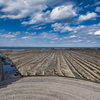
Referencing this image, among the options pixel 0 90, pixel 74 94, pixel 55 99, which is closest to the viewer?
pixel 55 99

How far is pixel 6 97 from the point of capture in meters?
4.33

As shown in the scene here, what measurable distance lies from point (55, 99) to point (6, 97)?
8.70ft

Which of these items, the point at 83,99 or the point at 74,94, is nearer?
the point at 83,99

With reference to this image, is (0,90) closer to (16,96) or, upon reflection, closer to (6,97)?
(6,97)

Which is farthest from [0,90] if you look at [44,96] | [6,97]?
[44,96]

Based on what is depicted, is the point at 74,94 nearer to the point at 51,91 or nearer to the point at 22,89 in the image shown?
the point at 51,91

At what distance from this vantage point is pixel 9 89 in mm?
5098

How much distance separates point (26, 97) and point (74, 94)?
2.71 metres

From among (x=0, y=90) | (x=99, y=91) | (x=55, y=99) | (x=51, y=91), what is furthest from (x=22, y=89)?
(x=99, y=91)

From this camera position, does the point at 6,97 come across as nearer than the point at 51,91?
Yes

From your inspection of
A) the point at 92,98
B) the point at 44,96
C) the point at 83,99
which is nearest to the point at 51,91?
the point at 44,96

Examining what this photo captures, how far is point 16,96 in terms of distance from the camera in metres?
4.41

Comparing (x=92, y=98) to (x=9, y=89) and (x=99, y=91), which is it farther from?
(x=9, y=89)

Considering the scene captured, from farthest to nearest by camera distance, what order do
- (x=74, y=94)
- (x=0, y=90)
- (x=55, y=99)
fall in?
(x=0, y=90) → (x=74, y=94) → (x=55, y=99)
